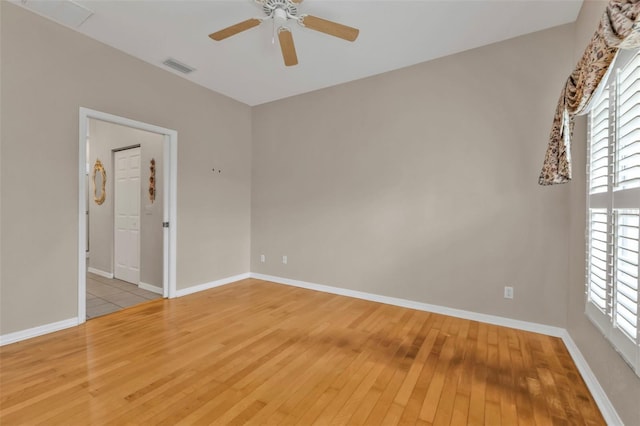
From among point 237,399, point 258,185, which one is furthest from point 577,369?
point 258,185

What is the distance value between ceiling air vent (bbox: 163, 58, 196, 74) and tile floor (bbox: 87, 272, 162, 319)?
305 centimetres

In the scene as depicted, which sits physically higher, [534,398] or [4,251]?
[4,251]

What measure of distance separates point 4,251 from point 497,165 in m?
4.81

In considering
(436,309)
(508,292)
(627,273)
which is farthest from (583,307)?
(436,309)

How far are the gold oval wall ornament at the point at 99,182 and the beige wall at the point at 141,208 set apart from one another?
9 cm

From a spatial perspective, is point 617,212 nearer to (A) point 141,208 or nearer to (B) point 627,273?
(B) point 627,273

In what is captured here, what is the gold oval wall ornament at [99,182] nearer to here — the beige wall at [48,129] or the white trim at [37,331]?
the beige wall at [48,129]

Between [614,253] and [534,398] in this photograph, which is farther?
[534,398]

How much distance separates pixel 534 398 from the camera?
1879 millimetres

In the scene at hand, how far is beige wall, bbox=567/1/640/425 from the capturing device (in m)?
1.52

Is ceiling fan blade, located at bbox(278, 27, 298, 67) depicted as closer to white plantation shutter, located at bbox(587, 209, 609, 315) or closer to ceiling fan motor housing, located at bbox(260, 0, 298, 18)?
ceiling fan motor housing, located at bbox(260, 0, 298, 18)

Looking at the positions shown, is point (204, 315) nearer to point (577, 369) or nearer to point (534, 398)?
point (534, 398)

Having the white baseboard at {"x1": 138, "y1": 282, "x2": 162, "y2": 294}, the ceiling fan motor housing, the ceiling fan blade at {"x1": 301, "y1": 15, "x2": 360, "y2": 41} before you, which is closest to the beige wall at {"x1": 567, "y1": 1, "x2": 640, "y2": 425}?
the ceiling fan blade at {"x1": 301, "y1": 15, "x2": 360, "y2": 41}

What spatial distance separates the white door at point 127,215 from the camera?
14.8ft
